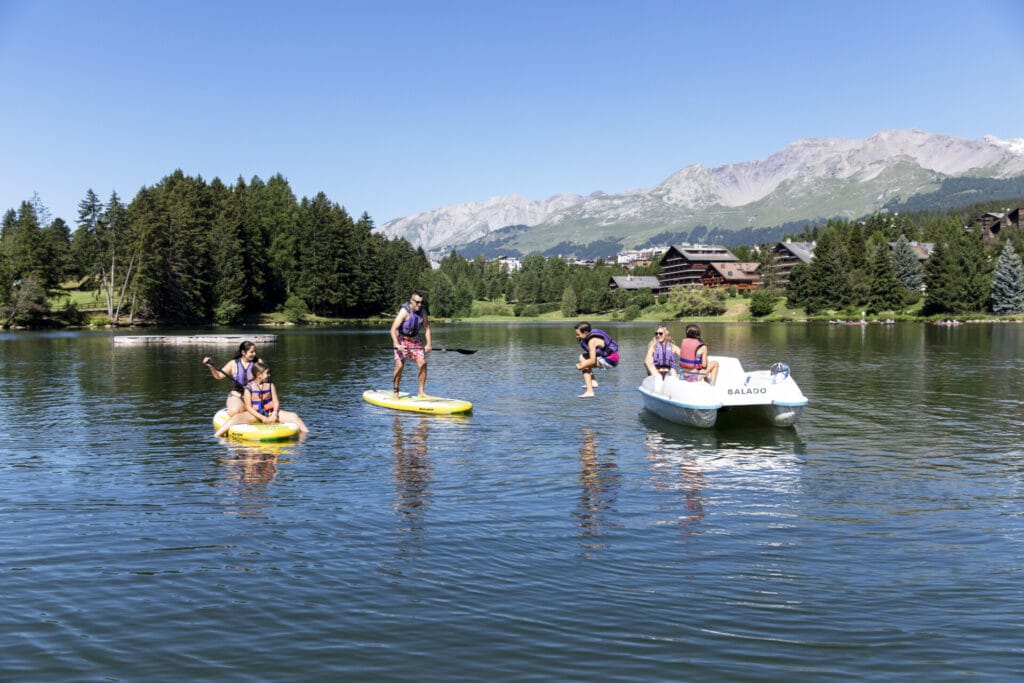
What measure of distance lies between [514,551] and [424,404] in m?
15.4

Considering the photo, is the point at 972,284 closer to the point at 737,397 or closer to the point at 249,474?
the point at 737,397

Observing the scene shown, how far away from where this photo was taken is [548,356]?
59.2 m

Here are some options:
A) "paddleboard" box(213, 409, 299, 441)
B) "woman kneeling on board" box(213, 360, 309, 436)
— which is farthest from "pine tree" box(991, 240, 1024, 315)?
"paddleboard" box(213, 409, 299, 441)

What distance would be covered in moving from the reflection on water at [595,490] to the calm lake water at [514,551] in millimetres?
91

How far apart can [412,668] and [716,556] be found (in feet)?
17.3

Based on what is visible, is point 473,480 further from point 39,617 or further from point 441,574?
point 39,617

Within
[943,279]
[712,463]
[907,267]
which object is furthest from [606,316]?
[712,463]

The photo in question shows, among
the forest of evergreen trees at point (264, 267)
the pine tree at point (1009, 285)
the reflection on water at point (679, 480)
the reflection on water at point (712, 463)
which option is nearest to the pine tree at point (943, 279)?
the forest of evergreen trees at point (264, 267)

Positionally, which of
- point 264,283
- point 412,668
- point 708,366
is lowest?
point 412,668

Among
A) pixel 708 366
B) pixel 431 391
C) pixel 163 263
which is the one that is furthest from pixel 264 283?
pixel 708 366

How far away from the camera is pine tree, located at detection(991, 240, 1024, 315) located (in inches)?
5187

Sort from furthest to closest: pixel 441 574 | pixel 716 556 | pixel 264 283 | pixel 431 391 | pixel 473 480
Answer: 1. pixel 264 283
2. pixel 431 391
3. pixel 473 480
4. pixel 716 556
5. pixel 441 574

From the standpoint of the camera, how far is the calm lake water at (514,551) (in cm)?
839

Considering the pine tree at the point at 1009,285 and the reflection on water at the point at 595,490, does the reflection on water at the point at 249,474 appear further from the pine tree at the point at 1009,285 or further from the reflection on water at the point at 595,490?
the pine tree at the point at 1009,285
